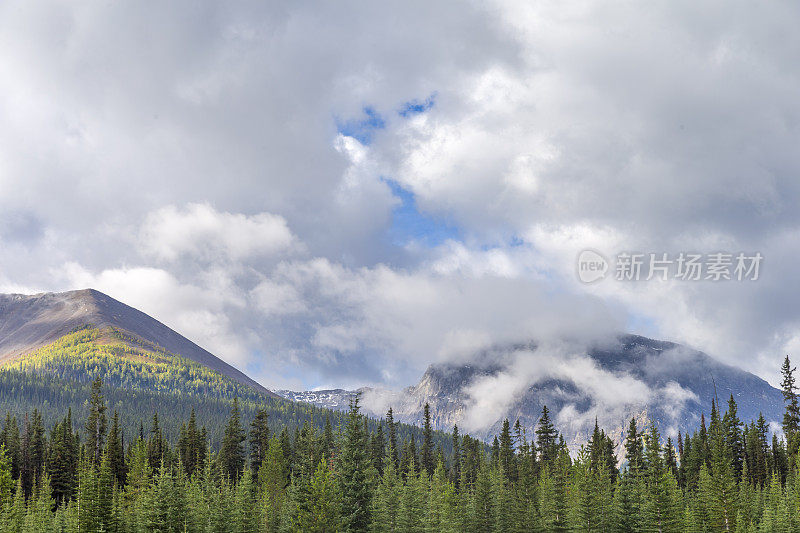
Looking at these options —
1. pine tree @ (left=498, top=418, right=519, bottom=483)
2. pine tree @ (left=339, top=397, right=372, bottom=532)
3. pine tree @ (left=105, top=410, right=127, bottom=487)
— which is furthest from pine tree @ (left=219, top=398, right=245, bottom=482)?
pine tree @ (left=339, top=397, right=372, bottom=532)

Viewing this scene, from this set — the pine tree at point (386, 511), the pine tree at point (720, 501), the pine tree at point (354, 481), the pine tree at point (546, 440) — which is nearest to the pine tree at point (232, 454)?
the pine tree at point (386, 511)

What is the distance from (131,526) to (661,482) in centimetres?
5881

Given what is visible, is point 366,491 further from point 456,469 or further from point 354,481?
point 456,469

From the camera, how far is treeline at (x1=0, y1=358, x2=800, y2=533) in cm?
6556

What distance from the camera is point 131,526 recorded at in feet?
232

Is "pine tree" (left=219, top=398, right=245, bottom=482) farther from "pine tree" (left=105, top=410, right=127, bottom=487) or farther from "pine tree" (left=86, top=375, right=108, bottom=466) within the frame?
"pine tree" (left=86, top=375, right=108, bottom=466)

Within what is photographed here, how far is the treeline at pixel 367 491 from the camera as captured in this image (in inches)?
2581

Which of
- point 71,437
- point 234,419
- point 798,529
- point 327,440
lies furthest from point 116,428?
point 798,529

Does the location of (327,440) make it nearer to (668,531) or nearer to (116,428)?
(116,428)

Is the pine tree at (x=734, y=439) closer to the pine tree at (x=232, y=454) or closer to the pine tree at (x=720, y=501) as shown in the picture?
the pine tree at (x=720, y=501)

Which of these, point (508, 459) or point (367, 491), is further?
point (508, 459)

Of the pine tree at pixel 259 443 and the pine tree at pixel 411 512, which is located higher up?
the pine tree at pixel 259 443

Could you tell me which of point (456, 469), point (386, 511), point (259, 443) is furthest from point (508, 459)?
point (386, 511)

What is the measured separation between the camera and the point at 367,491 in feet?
216
